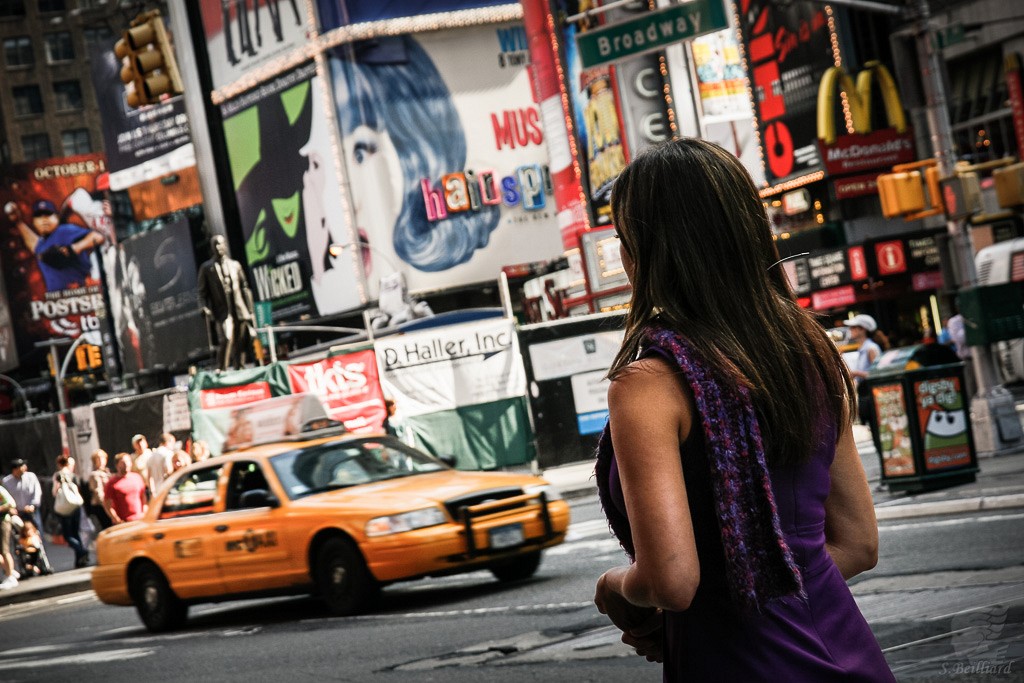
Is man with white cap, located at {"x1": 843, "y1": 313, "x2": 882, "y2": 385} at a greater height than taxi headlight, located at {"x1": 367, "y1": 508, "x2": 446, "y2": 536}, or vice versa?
man with white cap, located at {"x1": 843, "y1": 313, "x2": 882, "y2": 385}

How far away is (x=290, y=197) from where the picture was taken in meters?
61.2

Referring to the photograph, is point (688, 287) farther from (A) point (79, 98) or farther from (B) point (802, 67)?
(A) point (79, 98)

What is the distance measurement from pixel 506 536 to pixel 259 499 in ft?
7.12

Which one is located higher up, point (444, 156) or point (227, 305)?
point (444, 156)

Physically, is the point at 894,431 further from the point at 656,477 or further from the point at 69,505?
the point at 69,505

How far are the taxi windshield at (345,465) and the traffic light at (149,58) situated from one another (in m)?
5.76

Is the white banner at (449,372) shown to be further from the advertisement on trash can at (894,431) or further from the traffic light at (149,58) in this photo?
the advertisement on trash can at (894,431)

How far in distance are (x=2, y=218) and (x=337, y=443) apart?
7795 cm

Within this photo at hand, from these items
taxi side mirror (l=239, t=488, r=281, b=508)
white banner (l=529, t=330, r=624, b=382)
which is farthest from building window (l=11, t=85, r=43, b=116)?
taxi side mirror (l=239, t=488, r=281, b=508)

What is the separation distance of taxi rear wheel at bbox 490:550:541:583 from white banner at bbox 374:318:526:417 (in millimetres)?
11052

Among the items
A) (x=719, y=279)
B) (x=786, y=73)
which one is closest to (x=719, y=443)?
(x=719, y=279)

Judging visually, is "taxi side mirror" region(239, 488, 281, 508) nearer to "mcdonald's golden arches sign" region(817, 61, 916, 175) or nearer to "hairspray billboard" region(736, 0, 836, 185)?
"mcdonald's golden arches sign" region(817, 61, 916, 175)

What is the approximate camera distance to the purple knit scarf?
2.44 metres

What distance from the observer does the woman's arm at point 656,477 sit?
2.41 metres
